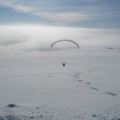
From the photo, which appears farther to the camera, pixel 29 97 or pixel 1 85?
pixel 1 85

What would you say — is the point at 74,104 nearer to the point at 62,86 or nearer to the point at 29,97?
the point at 29,97

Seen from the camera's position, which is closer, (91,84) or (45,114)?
(45,114)

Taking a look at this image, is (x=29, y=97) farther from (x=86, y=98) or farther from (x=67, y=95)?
(x=86, y=98)

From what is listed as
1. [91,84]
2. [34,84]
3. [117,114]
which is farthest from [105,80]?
[117,114]

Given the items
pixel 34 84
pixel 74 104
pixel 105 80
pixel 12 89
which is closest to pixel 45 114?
pixel 74 104

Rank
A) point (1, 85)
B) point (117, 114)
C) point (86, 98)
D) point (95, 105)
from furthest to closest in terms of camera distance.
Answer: point (1, 85)
point (86, 98)
point (95, 105)
point (117, 114)

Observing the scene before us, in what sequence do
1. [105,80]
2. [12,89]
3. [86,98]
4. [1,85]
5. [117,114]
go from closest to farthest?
1. [117,114]
2. [86,98]
3. [12,89]
4. [1,85]
5. [105,80]

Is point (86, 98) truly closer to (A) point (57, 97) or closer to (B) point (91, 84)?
(A) point (57, 97)

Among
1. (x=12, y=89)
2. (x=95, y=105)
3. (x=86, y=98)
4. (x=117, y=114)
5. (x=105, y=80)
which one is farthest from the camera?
(x=105, y=80)
